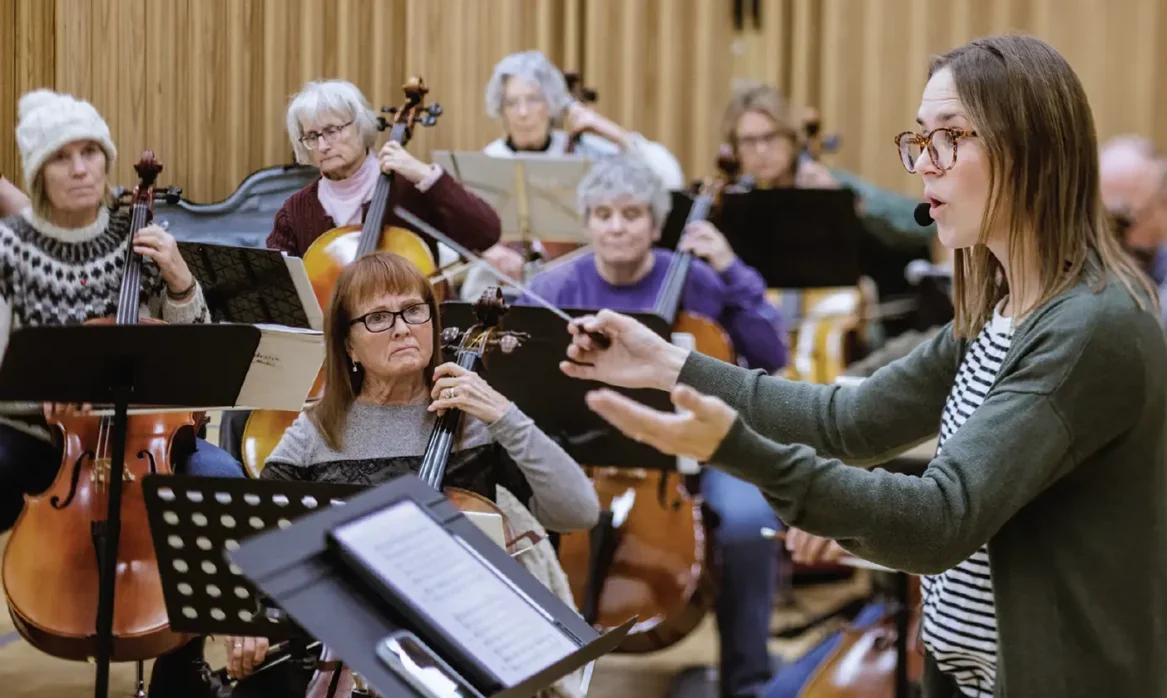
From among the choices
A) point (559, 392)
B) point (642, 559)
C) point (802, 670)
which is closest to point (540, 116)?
point (559, 392)

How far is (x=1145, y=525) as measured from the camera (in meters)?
1.71

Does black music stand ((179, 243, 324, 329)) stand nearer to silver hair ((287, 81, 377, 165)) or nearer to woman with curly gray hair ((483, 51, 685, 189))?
silver hair ((287, 81, 377, 165))

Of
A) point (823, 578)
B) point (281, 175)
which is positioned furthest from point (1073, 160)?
point (823, 578)

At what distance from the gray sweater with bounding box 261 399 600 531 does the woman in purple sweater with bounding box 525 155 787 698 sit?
99cm

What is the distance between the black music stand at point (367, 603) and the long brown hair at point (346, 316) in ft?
1.97

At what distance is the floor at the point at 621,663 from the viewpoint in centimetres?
205

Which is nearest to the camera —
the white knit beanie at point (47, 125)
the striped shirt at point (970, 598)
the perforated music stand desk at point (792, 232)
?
the striped shirt at point (970, 598)

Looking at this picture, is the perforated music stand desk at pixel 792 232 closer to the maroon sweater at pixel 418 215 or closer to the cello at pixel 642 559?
the cello at pixel 642 559

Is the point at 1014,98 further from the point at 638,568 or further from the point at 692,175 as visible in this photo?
the point at 692,175

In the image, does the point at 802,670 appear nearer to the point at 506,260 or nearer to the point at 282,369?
the point at 506,260

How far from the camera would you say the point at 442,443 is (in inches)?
83.4

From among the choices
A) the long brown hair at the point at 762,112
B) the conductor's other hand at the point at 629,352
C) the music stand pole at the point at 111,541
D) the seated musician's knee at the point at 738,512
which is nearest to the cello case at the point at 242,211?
the music stand pole at the point at 111,541

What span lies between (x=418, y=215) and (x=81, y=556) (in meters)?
0.73

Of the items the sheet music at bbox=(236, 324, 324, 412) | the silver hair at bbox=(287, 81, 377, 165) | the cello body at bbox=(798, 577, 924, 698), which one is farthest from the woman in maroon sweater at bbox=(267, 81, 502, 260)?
the cello body at bbox=(798, 577, 924, 698)
